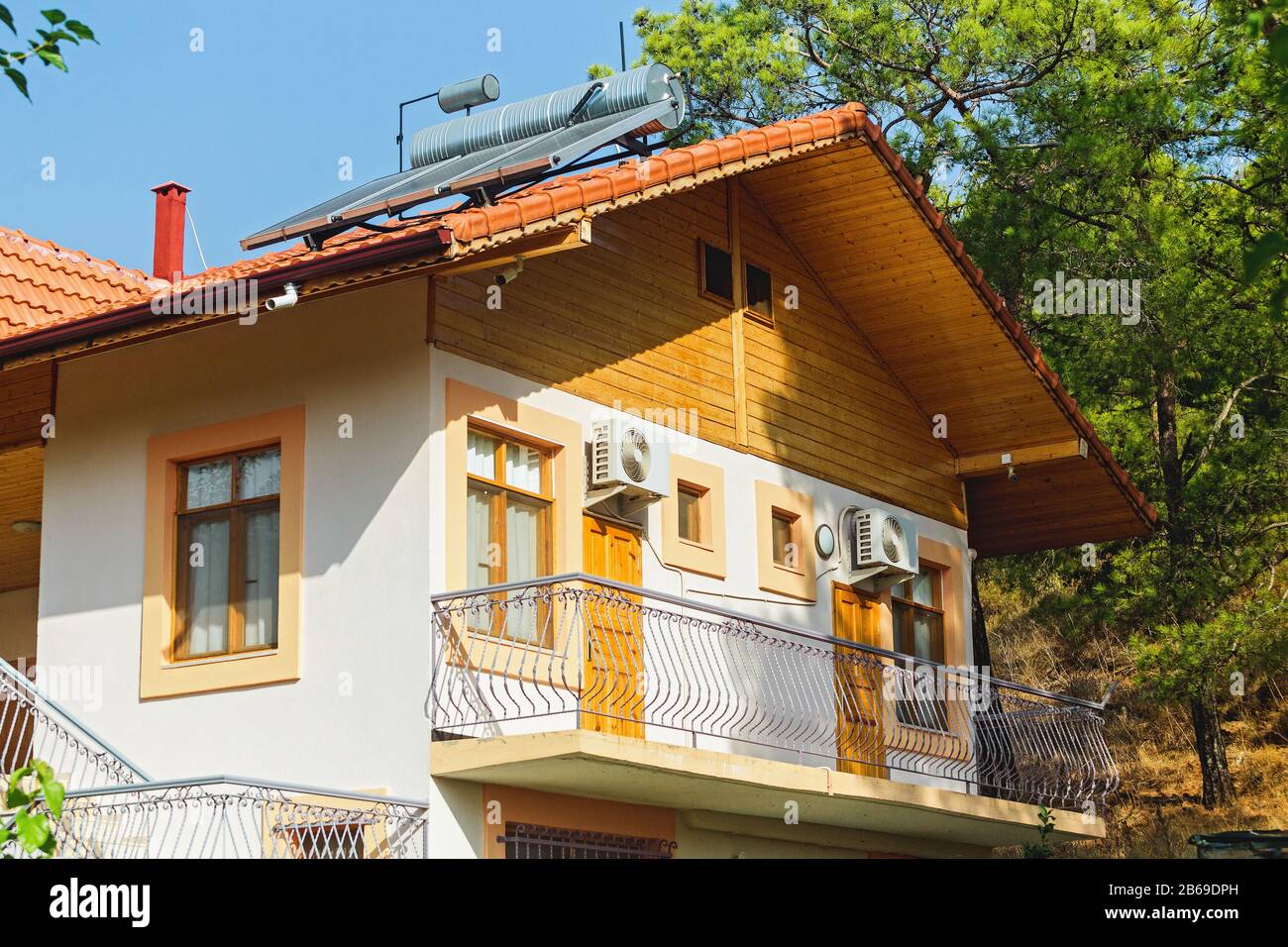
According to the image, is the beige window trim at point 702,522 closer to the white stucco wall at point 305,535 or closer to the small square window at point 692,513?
the small square window at point 692,513

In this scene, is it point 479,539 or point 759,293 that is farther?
point 759,293

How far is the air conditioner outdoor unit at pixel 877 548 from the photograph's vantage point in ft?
53.2

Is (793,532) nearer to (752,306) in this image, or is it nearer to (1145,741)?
(752,306)

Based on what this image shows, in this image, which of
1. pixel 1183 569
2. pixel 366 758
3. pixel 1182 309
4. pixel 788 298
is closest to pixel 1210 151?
pixel 1182 309

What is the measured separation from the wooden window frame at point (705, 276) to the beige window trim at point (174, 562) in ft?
13.6

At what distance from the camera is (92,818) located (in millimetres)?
10898

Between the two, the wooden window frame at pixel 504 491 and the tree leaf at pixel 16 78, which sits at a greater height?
the wooden window frame at pixel 504 491

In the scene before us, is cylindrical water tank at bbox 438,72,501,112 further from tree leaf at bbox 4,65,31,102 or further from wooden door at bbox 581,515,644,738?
tree leaf at bbox 4,65,31,102

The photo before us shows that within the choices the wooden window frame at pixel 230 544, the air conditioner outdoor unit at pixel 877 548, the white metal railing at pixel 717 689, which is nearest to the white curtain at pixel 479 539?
the white metal railing at pixel 717 689

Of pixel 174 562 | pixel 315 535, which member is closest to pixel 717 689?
pixel 315 535

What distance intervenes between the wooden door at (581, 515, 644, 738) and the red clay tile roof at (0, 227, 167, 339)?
454 cm

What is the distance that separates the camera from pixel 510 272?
12430mm

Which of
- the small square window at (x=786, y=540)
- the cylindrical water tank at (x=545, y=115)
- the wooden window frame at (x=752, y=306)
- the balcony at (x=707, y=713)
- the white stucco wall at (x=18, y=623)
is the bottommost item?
the balcony at (x=707, y=713)

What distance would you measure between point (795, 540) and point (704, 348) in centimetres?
199
